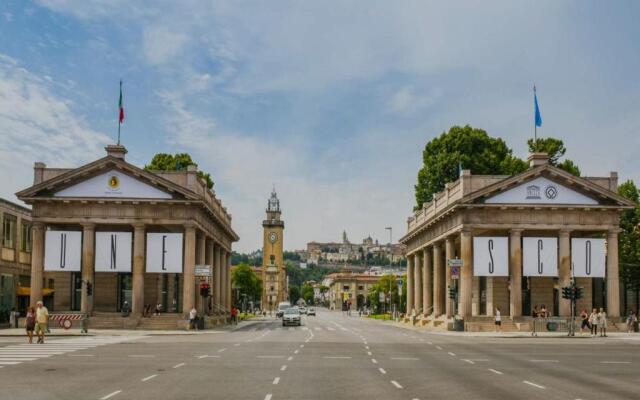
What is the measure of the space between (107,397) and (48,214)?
148 ft

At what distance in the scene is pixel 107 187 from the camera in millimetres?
60094

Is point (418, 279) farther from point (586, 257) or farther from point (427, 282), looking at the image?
point (586, 257)

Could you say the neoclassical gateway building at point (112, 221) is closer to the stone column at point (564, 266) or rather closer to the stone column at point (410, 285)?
the stone column at point (564, 266)

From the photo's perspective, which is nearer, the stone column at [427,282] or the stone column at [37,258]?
the stone column at [37,258]

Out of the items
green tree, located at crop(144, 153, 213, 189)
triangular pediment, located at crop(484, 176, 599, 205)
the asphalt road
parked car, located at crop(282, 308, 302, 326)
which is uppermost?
green tree, located at crop(144, 153, 213, 189)

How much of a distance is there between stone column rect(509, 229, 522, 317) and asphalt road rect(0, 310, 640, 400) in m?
19.8

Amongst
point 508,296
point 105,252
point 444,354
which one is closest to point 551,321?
point 508,296

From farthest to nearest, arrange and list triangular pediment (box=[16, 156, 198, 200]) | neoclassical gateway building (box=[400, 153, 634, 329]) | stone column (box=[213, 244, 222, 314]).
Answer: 1. stone column (box=[213, 244, 222, 314])
2. neoclassical gateway building (box=[400, 153, 634, 329])
3. triangular pediment (box=[16, 156, 198, 200])

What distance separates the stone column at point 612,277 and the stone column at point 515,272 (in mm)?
6688

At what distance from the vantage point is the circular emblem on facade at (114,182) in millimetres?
60062

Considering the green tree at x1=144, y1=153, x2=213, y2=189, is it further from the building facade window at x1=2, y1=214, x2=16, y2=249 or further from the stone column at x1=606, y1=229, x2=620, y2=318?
the stone column at x1=606, y1=229, x2=620, y2=318

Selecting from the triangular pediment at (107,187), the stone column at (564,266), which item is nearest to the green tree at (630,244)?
the stone column at (564,266)

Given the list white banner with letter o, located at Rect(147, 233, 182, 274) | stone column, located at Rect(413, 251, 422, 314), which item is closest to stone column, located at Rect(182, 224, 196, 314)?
white banner with letter o, located at Rect(147, 233, 182, 274)

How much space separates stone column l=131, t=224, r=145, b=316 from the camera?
195ft
